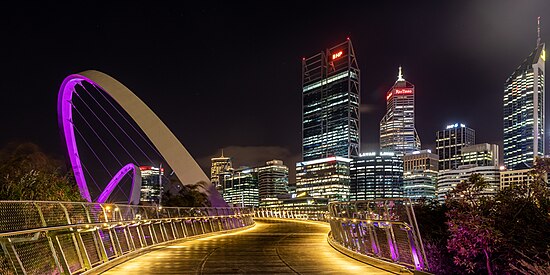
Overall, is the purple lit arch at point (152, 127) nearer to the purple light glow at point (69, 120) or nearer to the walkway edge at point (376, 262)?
the purple light glow at point (69, 120)

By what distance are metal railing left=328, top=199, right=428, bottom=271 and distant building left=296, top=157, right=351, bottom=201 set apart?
534 feet

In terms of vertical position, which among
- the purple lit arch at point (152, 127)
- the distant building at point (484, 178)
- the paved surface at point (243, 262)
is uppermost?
the purple lit arch at point (152, 127)

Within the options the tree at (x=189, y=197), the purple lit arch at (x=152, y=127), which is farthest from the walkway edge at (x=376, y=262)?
the purple lit arch at (x=152, y=127)

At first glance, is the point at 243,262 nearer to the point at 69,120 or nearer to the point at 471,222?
the point at 471,222

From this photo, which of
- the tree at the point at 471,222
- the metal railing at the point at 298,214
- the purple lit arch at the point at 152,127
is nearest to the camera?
the tree at the point at 471,222

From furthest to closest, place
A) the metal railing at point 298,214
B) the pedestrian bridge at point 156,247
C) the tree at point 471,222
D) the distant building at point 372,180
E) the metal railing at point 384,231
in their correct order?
the distant building at point 372,180, the metal railing at point 298,214, the tree at point 471,222, the metal railing at point 384,231, the pedestrian bridge at point 156,247

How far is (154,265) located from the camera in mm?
11656

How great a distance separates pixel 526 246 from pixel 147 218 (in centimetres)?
1019

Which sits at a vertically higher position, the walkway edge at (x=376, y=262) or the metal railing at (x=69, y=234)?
the metal railing at (x=69, y=234)

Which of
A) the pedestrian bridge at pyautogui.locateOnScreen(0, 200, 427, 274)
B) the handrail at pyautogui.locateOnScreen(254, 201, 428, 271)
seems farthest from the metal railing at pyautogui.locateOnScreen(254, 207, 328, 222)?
the handrail at pyautogui.locateOnScreen(254, 201, 428, 271)

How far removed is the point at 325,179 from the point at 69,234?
6890 inches

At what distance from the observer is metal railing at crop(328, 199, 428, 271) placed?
378 inches

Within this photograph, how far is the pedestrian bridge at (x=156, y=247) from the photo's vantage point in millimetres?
8352

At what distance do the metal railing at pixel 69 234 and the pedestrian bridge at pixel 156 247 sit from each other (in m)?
0.01
